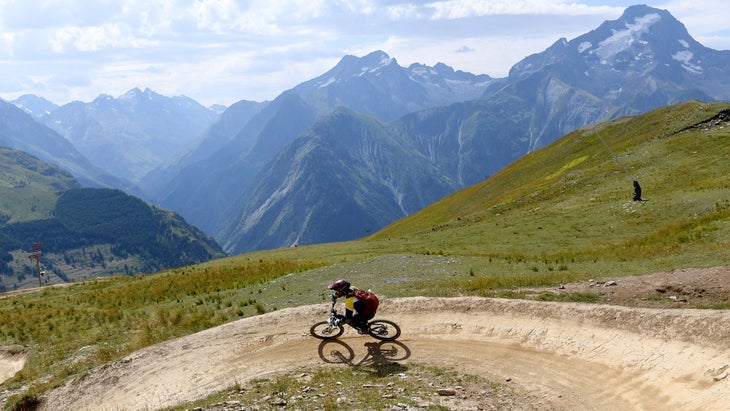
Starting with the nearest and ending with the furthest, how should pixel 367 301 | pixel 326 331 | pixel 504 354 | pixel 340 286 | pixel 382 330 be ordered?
pixel 504 354, pixel 367 301, pixel 340 286, pixel 382 330, pixel 326 331

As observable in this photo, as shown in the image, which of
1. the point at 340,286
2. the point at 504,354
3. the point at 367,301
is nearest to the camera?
the point at 504,354

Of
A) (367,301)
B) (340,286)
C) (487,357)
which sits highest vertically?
(340,286)

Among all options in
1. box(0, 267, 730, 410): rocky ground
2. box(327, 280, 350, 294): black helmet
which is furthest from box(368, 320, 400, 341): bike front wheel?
box(327, 280, 350, 294): black helmet

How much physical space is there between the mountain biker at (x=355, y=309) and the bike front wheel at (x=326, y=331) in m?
1.26

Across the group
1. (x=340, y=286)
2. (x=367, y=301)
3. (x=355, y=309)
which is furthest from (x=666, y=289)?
(x=340, y=286)

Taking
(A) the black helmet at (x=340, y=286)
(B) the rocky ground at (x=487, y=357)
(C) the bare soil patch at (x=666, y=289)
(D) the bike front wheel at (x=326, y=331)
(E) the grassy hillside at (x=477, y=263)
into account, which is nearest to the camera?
(B) the rocky ground at (x=487, y=357)

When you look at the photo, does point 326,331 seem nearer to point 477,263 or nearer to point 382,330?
point 382,330

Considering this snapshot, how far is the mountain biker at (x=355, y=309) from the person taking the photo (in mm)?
22500

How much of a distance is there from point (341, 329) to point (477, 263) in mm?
16931

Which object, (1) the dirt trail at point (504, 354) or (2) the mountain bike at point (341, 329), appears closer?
(1) the dirt trail at point (504, 354)

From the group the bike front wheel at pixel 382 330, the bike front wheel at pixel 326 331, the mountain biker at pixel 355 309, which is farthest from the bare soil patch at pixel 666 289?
the bike front wheel at pixel 326 331

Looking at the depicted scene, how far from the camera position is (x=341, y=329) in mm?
23938

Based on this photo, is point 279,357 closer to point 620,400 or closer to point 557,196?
point 620,400

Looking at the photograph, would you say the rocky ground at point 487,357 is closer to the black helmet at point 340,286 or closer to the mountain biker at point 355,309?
the mountain biker at point 355,309
